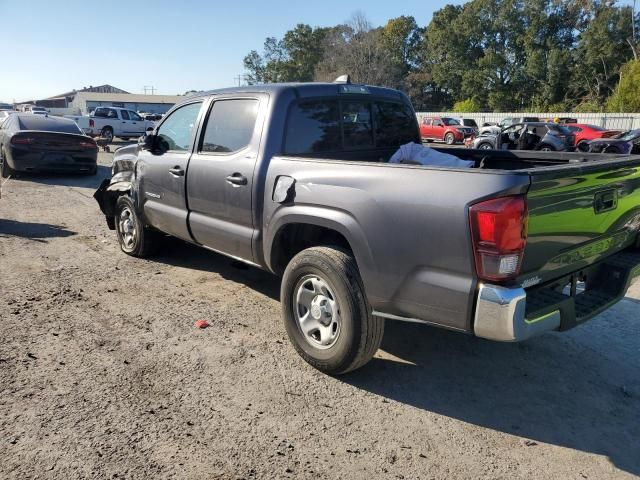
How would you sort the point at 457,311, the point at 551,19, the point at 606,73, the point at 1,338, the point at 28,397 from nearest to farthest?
the point at 457,311 → the point at 28,397 → the point at 1,338 → the point at 606,73 → the point at 551,19

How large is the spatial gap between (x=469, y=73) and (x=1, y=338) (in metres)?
69.4

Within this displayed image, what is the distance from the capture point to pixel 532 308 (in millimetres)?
2904

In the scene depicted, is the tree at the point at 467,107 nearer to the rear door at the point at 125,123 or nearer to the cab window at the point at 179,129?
the rear door at the point at 125,123

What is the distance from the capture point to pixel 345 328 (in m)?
3.40

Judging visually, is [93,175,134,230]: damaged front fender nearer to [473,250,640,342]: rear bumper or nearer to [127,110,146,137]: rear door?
[473,250,640,342]: rear bumper

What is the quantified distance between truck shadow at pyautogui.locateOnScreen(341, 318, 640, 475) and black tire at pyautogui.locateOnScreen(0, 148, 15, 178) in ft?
38.1

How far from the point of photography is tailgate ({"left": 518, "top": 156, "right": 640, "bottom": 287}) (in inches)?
110

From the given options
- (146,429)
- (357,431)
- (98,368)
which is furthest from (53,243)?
(357,431)

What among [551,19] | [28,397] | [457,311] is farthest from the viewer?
[551,19]

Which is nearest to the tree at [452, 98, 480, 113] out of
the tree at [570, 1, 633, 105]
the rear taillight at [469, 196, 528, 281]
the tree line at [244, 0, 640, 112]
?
the tree line at [244, 0, 640, 112]

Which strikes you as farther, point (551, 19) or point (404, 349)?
point (551, 19)

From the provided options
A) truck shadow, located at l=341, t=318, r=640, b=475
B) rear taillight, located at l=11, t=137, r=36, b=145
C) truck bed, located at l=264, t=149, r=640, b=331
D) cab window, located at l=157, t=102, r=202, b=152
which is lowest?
truck shadow, located at l=341, t=318, r=640, b=475

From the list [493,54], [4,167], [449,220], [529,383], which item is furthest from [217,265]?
[493,54]

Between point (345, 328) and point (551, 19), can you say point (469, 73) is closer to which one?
point (551, 19)
